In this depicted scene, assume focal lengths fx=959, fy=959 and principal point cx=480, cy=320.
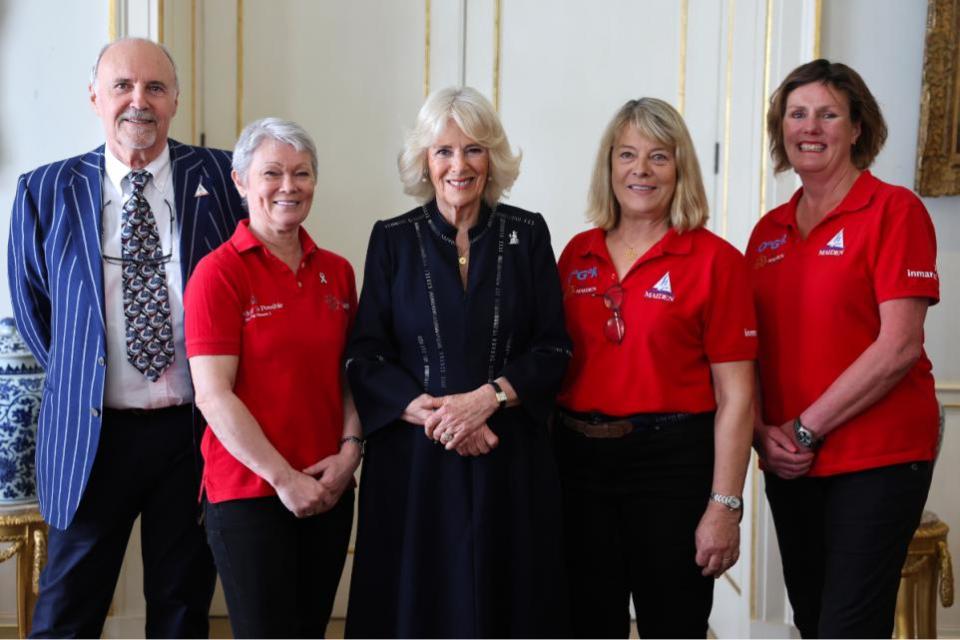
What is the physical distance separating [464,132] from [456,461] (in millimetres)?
695

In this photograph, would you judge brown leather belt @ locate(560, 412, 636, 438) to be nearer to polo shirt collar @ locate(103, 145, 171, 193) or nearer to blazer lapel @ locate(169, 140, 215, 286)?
blazer lapel @ locate(169, 140, 215, 286)

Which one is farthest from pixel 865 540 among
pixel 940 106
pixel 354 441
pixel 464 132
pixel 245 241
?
pixel 940 106

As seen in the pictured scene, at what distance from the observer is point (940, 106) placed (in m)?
2.96

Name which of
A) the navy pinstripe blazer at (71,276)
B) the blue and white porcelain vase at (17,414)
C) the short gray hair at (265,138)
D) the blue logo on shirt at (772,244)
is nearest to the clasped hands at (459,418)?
the short gray hair at (265,138)

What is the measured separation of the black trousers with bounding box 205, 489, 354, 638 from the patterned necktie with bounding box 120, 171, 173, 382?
15.5 inches

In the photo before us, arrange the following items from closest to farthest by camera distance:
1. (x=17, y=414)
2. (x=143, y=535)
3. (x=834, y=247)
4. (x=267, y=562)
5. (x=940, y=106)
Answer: (x=267, y=562) → (x=834, y=247) → (x=143, y=535) → (x=17, y=414) → (x=940, y=106)

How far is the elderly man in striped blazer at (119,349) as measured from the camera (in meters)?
2.14

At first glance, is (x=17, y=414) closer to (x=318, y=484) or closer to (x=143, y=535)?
(x=143, y=535)

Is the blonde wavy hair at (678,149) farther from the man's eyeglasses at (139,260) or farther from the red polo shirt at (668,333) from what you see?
the man's eyeglasses at (139,260)

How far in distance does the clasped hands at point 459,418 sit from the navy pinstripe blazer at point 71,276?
25.9 inches

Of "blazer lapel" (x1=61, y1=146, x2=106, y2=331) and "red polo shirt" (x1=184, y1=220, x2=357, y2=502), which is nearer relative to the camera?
"red polo shirt" (x1=184, y1=220, x2=357, y2=502)

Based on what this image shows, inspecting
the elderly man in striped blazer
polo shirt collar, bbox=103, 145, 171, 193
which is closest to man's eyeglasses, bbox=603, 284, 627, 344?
the elderly man in striped blazer

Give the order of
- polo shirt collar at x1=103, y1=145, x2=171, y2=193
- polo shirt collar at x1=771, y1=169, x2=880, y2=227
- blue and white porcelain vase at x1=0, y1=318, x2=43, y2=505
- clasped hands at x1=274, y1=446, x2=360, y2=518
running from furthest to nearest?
blue and white porcelain vase at x1=0, y1=318, x2=43, y2=505
polo shirt collar at x1=103, y1=145, x2=171, y2=193
polo shirt collar at x1=771, y1=169, x2=880, y2=227
clasped hands at x1=274, y1=446, x2=360, y2=518

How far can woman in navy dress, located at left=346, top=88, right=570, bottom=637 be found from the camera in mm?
1966
